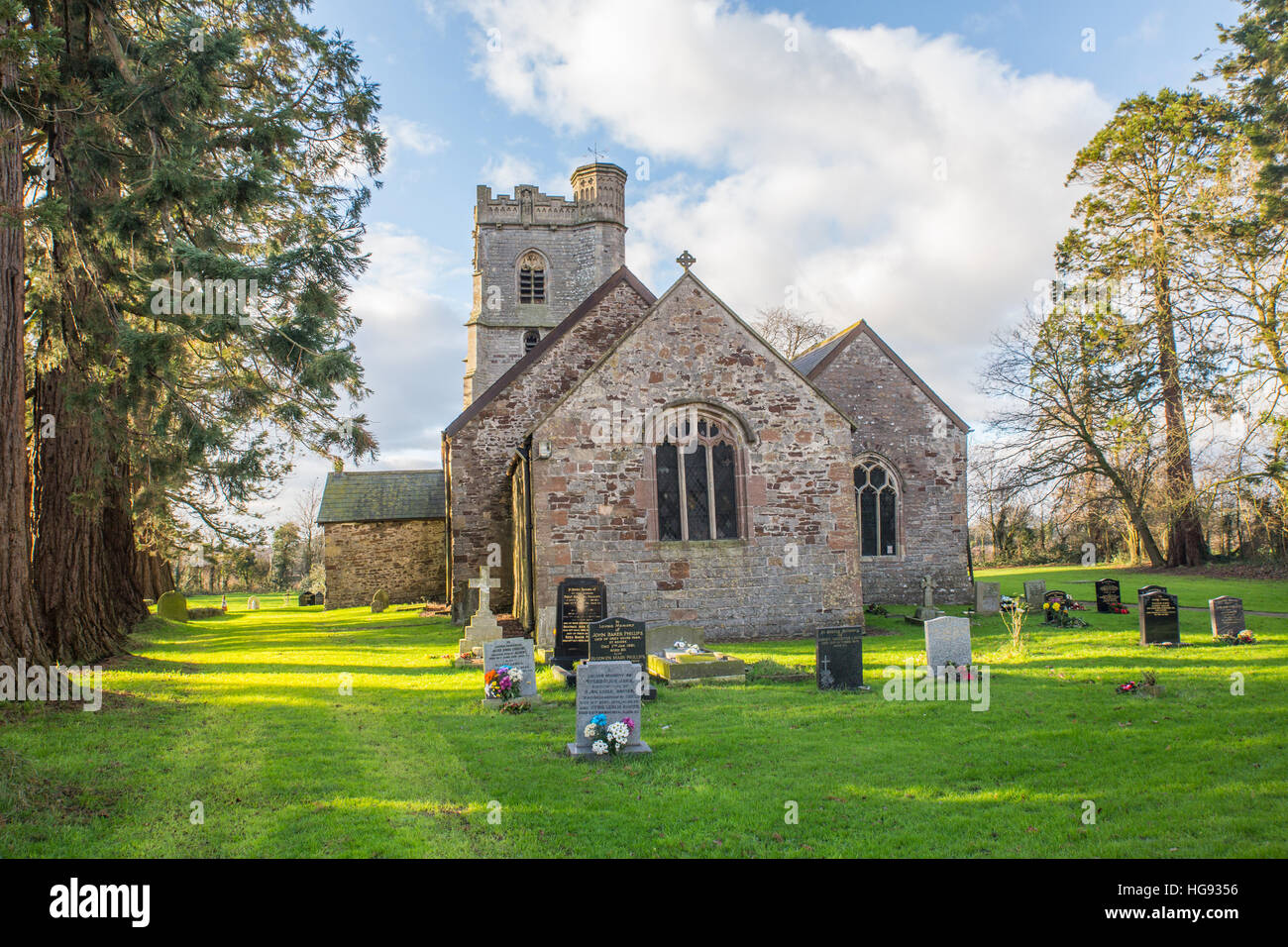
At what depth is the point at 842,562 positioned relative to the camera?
15.5 m

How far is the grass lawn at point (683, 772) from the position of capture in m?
5.43

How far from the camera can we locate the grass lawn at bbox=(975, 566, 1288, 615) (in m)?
20.4

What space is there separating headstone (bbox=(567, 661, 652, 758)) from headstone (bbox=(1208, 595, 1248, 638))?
1223 centimetres

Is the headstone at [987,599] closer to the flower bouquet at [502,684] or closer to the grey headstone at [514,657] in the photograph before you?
the grey headstone at [514,657]

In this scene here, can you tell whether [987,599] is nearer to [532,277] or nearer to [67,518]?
[67,518]

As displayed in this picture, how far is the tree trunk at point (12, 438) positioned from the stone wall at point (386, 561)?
1851cm

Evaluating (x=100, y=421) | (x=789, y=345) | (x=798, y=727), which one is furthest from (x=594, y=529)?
(x=789, y=345)

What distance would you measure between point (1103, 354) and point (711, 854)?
27424 mm

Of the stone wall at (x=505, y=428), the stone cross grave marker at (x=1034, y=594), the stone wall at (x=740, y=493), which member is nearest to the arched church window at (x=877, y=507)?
the stone cross grave marker at (x=1034, y=594)

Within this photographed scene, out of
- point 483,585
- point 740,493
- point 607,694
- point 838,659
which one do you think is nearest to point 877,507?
point 740,493

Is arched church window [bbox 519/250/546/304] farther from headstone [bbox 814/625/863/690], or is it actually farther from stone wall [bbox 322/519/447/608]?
headstone [bbox 814/625/863/690]

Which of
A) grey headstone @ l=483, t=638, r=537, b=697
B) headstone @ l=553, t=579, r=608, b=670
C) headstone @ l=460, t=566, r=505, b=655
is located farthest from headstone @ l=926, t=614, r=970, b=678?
headstone @ l=460, t=566, r=505, b=655

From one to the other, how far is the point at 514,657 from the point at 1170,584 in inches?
998
